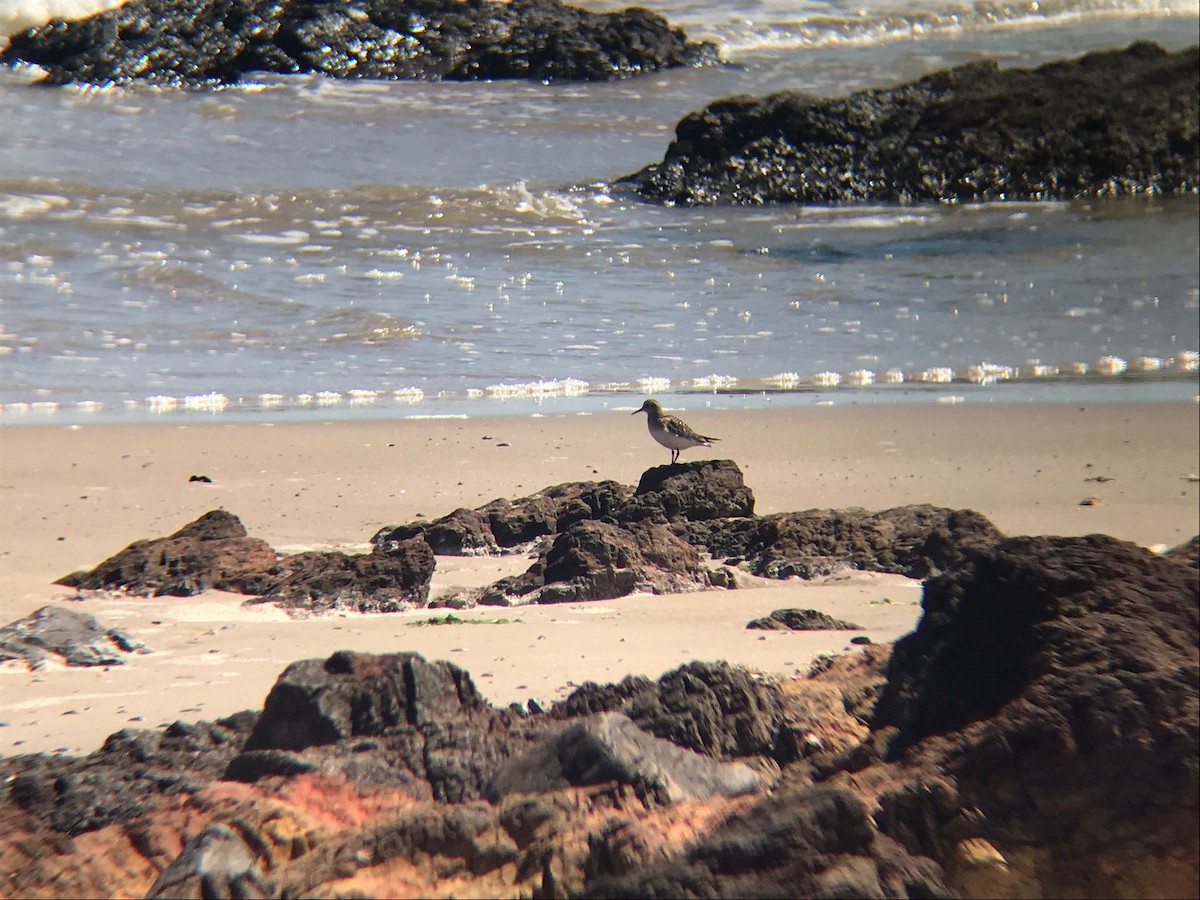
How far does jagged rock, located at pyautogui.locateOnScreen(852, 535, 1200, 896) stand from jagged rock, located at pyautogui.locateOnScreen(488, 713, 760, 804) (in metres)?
0.24

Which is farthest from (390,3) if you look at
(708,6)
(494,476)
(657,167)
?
(494,476)

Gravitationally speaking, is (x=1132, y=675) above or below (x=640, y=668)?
above

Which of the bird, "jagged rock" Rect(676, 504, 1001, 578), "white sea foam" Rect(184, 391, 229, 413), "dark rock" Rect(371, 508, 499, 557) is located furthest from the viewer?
"white sea foam" Rect(184, 391, 229, 413)

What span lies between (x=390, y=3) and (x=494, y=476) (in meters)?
20.1

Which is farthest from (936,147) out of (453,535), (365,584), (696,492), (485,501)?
(365,584)

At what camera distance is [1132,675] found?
6.19 ft

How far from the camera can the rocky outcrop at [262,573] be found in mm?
4238

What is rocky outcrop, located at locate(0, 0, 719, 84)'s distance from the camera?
2192 cm

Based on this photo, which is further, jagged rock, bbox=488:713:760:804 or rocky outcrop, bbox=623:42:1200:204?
rocky outcrop, bbox=623:42:1200:204

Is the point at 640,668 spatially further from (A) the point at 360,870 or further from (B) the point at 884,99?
(B) the point at 884,99

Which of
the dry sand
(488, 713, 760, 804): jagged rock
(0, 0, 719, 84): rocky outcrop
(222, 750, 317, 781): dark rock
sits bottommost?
the dry sand

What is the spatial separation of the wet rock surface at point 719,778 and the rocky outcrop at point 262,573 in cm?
158

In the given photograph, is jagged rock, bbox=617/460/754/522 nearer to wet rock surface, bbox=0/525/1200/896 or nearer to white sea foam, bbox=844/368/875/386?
wet rock surface, bbox=0/525/1200/896

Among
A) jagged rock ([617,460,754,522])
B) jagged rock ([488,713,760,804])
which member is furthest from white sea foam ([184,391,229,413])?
jagged rock ([488,713,760,804])
